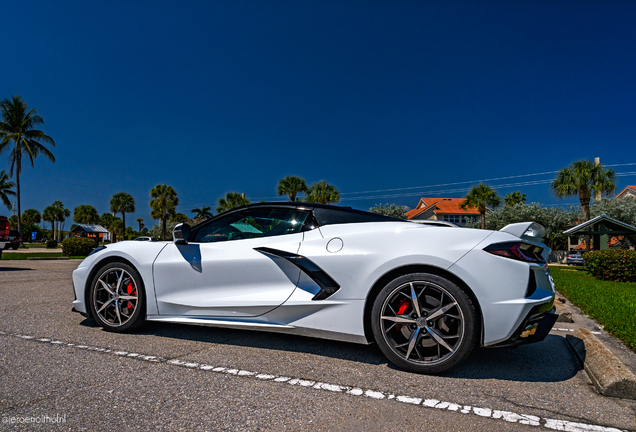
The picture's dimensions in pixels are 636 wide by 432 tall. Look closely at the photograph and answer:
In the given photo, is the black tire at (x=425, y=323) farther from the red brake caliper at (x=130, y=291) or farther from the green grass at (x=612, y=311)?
the red brake caliper at (x=130, y=291)

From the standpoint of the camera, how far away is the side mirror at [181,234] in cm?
366

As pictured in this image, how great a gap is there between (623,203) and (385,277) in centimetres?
4277

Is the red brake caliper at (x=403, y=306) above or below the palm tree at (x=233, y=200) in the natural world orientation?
below

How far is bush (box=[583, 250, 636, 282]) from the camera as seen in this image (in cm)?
1209

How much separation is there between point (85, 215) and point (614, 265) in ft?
330

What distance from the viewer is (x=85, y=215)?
90.6 metres

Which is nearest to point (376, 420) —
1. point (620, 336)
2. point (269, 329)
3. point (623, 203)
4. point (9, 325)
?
point (269, 329)

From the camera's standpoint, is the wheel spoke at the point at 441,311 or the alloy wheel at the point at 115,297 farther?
the alloy wheel at the point at 115,297

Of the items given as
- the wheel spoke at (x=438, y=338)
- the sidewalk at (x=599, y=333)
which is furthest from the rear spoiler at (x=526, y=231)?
the sidewalk at (x=599, y=333)

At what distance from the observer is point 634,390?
240cm

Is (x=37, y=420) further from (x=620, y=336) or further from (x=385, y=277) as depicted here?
(x=620, y=336)

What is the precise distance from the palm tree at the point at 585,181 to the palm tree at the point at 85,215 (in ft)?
306

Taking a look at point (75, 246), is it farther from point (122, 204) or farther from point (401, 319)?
point (122, 204)

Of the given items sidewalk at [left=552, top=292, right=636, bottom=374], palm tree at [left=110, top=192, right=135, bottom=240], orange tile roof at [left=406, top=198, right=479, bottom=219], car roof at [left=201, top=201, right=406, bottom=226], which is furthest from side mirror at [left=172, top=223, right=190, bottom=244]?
palm tree at [left=110, top=192, right=135, bottom=240]
